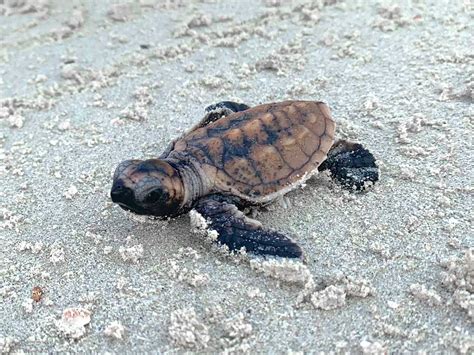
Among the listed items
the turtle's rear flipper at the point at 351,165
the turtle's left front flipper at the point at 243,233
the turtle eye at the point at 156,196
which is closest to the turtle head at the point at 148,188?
the turtle eye at the point at 156,196

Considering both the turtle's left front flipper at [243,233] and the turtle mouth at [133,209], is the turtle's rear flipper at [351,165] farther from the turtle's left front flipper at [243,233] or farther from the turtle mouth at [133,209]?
the turtle mouth at [133,209]

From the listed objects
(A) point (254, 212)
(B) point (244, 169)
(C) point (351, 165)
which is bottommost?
(A) point (254, 212)

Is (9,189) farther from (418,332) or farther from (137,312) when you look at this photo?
(418,332)

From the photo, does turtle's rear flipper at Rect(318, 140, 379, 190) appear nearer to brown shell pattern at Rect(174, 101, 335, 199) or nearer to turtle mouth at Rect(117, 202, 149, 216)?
brown shell pattern at Rect(174, 101, 335, 199)

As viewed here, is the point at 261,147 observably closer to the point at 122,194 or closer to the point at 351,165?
the point at 351,165

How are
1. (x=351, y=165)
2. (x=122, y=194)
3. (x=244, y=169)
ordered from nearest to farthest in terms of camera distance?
(x=122, y=194), (x=244, y=169), (x=351, y=165)

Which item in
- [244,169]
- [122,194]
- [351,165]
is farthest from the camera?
[351,165]

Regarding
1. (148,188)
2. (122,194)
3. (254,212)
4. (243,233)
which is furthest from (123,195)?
(254,212)
